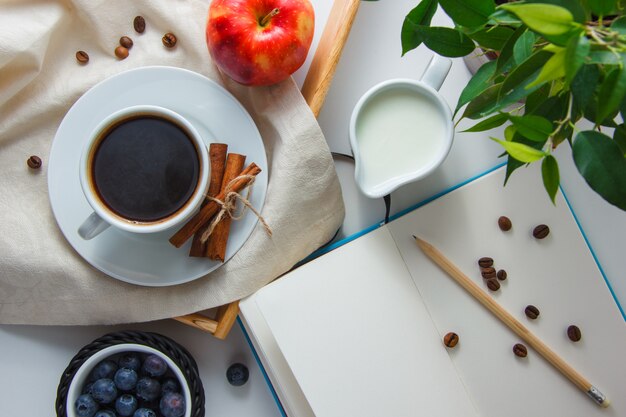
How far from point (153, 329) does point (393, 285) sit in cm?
38

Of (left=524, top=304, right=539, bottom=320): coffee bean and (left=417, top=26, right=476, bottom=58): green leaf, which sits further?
(left=524, top=304, right=539, bottom=320): coffee bean

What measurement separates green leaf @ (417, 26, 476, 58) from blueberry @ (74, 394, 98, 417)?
64 cm

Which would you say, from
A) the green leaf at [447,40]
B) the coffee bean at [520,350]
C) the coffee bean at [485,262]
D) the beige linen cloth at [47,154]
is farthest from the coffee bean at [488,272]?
the green leaf at [447,40]

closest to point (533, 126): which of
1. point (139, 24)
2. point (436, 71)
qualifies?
point (436, 71)

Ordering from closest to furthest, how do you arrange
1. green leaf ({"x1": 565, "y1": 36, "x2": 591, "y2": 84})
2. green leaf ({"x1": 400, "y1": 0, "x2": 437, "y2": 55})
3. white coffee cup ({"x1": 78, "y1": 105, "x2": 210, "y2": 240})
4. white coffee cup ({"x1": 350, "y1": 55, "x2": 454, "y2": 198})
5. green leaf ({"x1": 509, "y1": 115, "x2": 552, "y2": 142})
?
green leaf ({"x1": 565, "y1": 36, "x2": 591, "y2": 84}) → green leaf ({"x1": 509, "y1": 115, "x2": 552, "y2": 142}) → green leaf ({"x1": 400, "y1": 0, "x2": 437, "y2": 55}) → white coffee cup ({"x1": 78, "y1": 105, "x2": 210, "y2": 240}) → white coffee cup ({"x1": 350, "y1": 55, "x2": 454, "y2": 198})

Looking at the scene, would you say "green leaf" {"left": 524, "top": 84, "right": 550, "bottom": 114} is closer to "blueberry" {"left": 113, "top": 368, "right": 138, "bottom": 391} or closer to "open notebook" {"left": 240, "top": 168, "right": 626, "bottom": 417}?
"open notebook" {"left": 240, "top": 168, "right": 626, "bottom": 417}

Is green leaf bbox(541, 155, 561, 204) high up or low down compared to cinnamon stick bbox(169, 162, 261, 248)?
up

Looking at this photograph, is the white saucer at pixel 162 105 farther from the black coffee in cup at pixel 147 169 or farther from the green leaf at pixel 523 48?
the green leaf at pixel 523 48

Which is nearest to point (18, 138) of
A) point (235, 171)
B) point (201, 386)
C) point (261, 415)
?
point (235, 171)

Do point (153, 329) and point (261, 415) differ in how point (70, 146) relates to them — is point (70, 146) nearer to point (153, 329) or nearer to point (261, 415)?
point (153, 329)

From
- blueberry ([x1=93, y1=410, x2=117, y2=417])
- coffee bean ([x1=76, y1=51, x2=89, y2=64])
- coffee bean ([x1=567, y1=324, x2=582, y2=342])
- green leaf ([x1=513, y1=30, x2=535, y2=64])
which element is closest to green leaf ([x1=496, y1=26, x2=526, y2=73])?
green leaf ([x1=513, y1=30, x2=535, y2=64])

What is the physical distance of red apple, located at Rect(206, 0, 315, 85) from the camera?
28.3 inches

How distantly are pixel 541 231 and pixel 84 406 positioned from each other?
2.25 feet

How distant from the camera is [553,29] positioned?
0.38m
